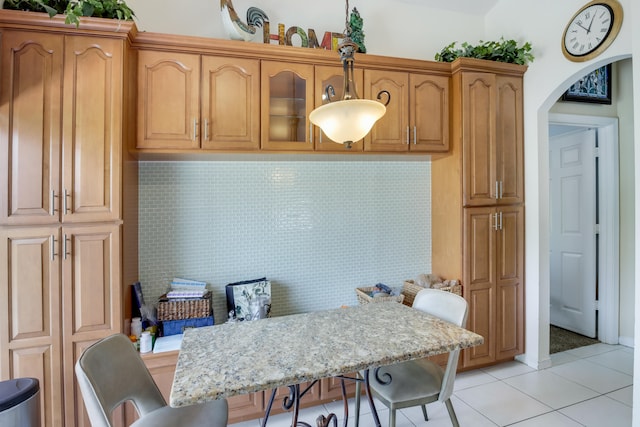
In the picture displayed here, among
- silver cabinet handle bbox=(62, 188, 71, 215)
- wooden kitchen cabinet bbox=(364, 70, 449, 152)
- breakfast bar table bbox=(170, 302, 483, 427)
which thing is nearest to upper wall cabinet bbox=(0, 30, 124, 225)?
silver cabinet handle bbox=(62, 188, 71, 215)

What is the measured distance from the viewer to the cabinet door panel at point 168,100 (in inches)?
81.6

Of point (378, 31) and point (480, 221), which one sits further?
point (378, 31)

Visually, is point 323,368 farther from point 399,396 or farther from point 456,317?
point 456,317

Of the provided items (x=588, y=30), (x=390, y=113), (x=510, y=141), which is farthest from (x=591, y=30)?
(x=390, y=113)

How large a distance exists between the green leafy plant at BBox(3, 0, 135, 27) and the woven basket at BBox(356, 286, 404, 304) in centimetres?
244

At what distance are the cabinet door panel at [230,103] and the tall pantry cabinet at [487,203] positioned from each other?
5.27ft

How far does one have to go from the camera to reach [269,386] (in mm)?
1089

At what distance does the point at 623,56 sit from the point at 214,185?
301 cm

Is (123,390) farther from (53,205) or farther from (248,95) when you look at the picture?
(248,95)

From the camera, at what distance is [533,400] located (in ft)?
7.86

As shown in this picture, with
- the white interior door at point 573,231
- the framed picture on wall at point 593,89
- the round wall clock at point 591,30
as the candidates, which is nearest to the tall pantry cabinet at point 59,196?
the round wall clock at point 591,30

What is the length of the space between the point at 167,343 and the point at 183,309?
228 mm

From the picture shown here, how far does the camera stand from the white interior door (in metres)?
3.48

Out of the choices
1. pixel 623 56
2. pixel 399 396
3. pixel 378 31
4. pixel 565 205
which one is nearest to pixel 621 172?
pixel 565 205
